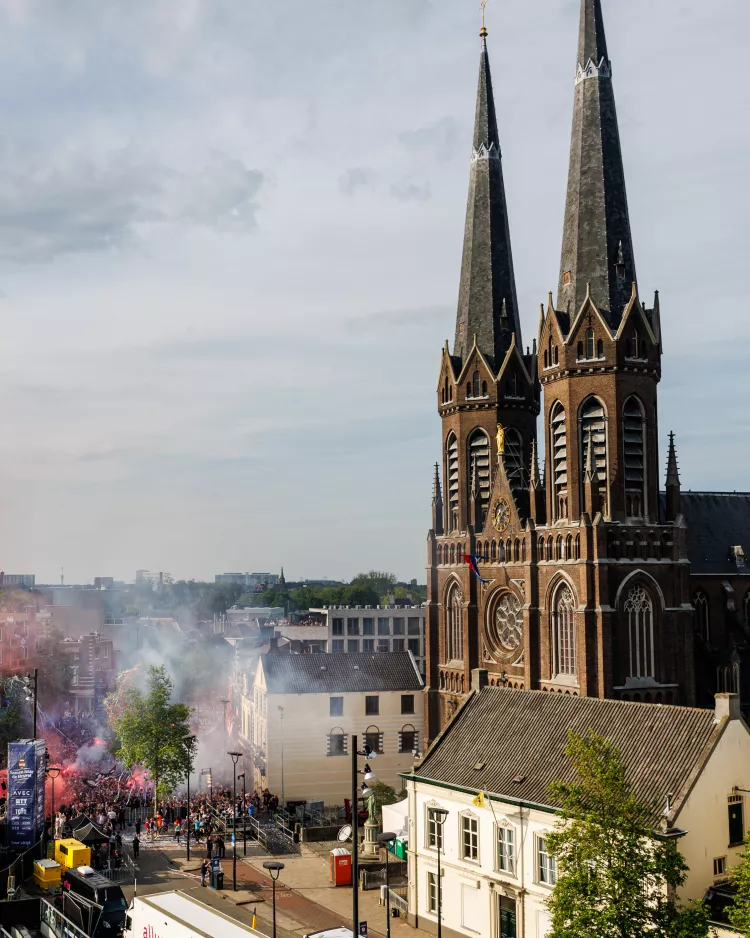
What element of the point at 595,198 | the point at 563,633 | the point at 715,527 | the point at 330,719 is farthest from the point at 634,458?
the point at 330,719

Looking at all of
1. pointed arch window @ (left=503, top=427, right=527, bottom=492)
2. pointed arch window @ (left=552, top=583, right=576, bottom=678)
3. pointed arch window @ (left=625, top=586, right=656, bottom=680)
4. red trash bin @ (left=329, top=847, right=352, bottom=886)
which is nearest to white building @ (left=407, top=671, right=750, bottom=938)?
red trash bin @ (left=329, top=847, right=352, bottom=886)

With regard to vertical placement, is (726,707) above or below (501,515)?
below

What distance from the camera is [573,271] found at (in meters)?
59.6

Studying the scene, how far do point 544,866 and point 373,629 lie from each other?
84.0m

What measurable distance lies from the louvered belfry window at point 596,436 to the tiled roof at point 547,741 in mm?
16108

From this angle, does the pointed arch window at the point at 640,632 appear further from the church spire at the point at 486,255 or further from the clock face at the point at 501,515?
the church spire at the point at 486,255

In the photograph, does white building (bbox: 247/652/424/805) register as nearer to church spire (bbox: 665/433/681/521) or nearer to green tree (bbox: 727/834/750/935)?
church spire (bbox: 665/433/681/521)

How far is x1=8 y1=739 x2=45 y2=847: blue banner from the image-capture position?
45688 mm

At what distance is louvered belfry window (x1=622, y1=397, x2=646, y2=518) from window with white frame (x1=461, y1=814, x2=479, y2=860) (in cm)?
2240

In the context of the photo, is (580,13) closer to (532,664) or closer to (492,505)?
(492,505)

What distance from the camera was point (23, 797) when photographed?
45781 mm

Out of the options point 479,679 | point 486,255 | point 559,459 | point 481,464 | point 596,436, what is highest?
point 486,255

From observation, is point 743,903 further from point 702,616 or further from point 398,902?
point 702,616

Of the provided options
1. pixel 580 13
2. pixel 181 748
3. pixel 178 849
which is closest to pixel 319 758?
pixel 181 748
